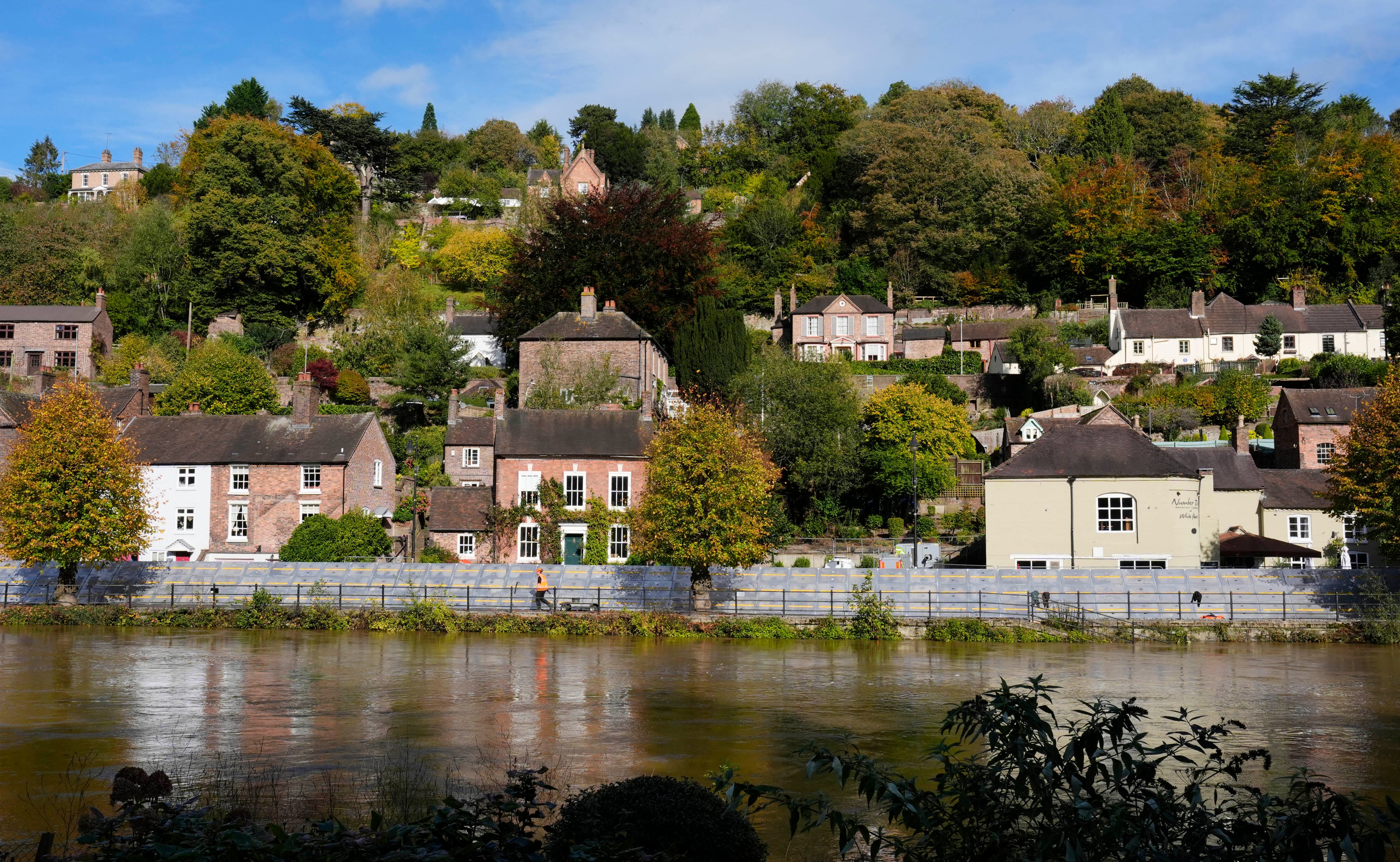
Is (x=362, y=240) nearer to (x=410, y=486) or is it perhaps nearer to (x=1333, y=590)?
(x=410, y=486)

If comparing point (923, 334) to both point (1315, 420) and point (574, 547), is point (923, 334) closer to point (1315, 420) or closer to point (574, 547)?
point (1315, 420)

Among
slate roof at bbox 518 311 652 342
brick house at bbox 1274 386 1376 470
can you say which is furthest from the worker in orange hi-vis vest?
Answer: brick house at bbox 1274 386 1376 470

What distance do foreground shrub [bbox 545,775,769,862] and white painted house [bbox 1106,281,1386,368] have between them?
195ft

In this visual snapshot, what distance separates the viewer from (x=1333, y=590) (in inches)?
1275

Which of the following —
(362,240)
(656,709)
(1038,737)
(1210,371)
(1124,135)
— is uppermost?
(1124,135)

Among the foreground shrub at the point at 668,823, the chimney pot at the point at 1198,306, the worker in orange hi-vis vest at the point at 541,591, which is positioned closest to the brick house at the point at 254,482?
the worker in orange hi-vis vest at the point at 541,591

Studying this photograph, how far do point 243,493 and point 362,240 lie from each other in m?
40.1

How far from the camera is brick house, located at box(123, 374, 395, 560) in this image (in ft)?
135

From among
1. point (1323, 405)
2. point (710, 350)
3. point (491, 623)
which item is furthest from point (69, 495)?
point (1323, 405)

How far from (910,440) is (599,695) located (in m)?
31.2

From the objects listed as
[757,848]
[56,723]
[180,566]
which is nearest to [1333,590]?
[757,848]

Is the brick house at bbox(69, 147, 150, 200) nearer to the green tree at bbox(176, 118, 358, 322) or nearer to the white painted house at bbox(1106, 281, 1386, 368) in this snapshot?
the green tree at bbox(176, 118, 358, 322)

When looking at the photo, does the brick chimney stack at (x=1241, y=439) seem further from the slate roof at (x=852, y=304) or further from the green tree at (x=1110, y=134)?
the green tree at (x=1110, y=134)

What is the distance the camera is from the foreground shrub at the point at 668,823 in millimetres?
8180
